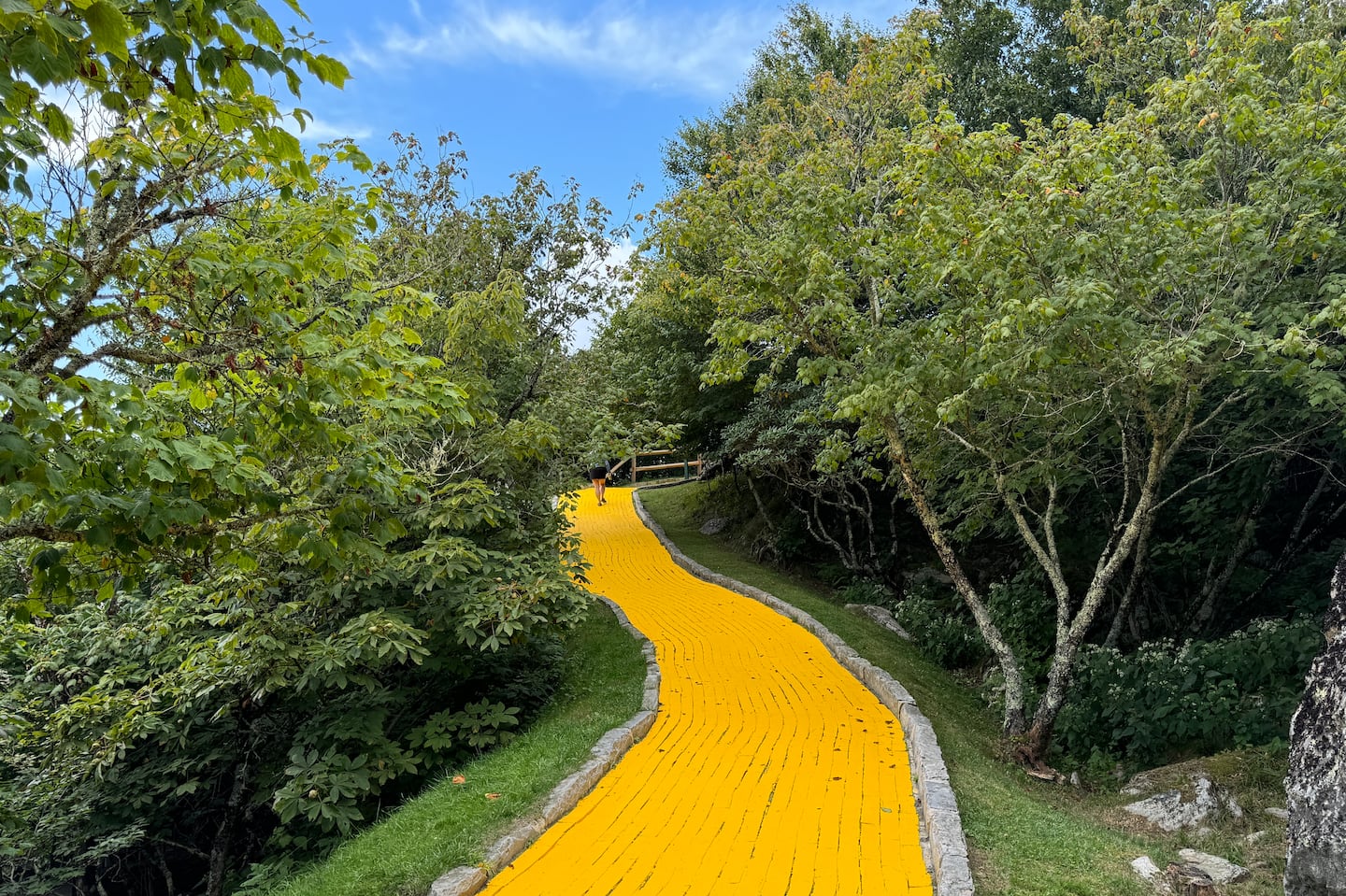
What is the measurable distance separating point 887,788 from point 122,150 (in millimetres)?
6502

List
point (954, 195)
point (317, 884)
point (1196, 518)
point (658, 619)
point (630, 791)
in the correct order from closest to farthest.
→ point (317, 884)
point (630, 791)
point (954, 195)
point (1196, 518)
point (658, 619)

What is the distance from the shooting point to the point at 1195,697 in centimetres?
803

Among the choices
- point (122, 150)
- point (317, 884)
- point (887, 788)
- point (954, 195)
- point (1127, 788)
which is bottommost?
point (1127, 788)

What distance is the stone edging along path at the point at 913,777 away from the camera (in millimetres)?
4613

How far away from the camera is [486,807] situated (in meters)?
5.64

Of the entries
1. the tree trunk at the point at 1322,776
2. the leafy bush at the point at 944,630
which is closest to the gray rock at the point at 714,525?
the leafy bush at the point at 944,630

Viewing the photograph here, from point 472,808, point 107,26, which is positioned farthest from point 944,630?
point 107,26

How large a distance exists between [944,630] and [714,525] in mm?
10259

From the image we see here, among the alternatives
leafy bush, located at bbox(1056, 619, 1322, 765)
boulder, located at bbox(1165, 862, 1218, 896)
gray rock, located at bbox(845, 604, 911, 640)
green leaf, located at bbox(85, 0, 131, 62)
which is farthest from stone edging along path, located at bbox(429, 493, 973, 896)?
green leaf, located at bbox(85, 0, 131, 62)

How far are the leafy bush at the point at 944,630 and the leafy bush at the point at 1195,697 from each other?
9.00ft

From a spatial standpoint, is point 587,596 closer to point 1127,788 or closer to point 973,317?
point 973,317

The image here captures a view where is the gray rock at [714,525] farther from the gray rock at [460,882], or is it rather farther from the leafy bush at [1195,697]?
the gray rock at [460,882]

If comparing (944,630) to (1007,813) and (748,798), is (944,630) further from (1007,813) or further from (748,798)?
(748,798)

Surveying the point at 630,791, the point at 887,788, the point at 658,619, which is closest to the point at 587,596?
the point at 630,791
